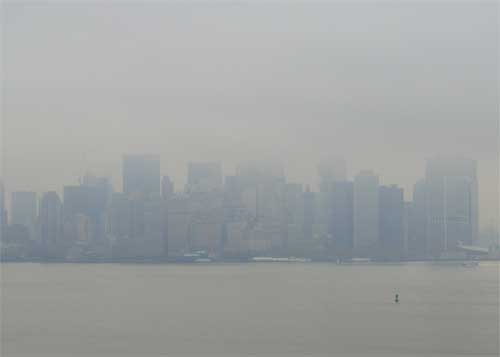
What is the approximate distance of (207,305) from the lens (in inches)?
1210

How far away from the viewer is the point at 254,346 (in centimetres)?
2039

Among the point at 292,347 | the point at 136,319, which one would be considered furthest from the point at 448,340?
the point at 136,319

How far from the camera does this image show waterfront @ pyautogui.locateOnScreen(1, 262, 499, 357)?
20391 millimetres

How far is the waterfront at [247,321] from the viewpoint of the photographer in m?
20.4

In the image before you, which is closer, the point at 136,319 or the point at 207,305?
the point at 136,319

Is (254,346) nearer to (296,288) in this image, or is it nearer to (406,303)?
(406,303)

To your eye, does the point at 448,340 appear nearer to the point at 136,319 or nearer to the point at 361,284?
the point at 136,319

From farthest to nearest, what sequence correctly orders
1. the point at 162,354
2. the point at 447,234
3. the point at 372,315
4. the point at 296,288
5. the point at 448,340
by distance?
the point at 447,234
the point at 296,288
the point at 372,315
the point at 448,340
the point at 162,354

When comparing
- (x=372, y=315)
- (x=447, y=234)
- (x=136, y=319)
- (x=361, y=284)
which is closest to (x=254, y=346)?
(x=136, y=319)

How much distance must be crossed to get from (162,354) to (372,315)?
10.3 meters

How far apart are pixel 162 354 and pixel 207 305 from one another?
1159 centimetres

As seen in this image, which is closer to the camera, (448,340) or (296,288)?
(448,340)

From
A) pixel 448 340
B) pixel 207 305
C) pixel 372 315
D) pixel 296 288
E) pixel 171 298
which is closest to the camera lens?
pixel 448 340

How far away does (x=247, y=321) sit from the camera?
2547 centimetres
